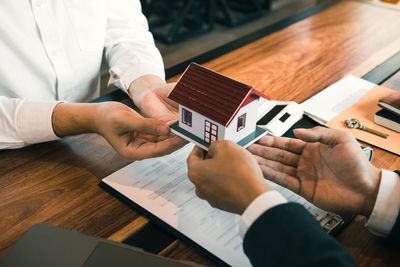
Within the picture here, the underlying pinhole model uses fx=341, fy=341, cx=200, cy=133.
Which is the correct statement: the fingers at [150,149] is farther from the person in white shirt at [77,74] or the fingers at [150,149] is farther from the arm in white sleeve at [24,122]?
the arm in white sleeve at [24,122]

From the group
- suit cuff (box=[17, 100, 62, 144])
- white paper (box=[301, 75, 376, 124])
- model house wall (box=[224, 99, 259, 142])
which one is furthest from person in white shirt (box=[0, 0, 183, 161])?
white paper (box=[301, 75, 376, 124])

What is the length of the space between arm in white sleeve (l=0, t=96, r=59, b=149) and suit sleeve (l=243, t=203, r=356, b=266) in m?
0.60

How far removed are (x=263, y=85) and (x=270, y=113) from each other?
23cm

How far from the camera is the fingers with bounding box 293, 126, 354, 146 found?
761 millimetres

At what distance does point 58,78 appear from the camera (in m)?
1.11

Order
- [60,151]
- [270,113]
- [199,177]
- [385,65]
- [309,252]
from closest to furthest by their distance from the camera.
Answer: [309,252] → [199,177] → [60,151] → [270,113] → [385,65]

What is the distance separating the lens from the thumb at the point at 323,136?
763 millimetres

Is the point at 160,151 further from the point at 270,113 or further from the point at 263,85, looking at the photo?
the point at 263,85

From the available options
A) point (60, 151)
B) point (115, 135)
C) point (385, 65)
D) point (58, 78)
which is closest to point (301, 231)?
point (115, 135)

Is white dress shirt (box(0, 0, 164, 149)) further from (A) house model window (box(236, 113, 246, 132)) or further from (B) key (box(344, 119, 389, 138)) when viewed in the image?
(B) key (box(344, 119, 389, 138))

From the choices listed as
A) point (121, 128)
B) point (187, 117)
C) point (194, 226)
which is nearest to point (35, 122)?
point (121, 128)

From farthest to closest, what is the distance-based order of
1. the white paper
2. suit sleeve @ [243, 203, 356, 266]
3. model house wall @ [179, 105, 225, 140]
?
the white paper, model house wall @ [179, 105, 225, 140], suit sleeve @ [243, 203, 356, 266]

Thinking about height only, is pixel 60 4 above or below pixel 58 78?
above

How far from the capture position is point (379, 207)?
68 centimetres
